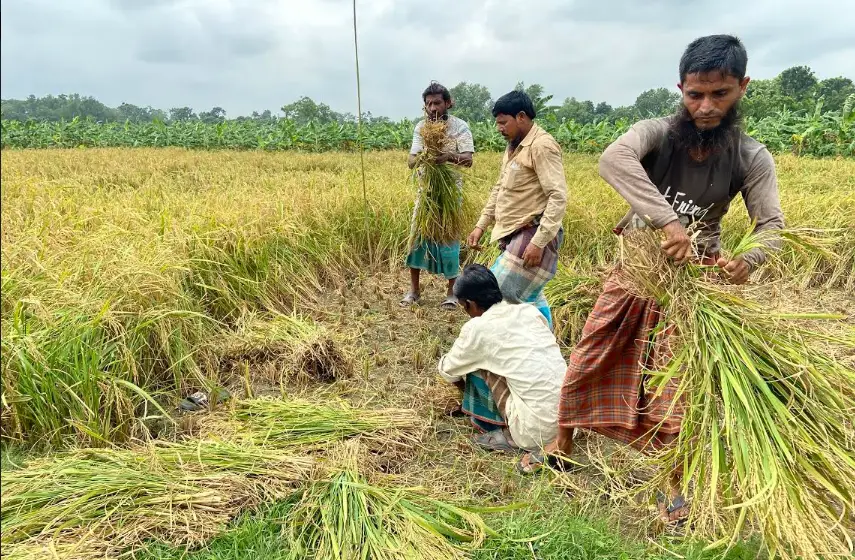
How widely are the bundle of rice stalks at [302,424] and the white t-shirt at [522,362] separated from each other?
1.50 ft

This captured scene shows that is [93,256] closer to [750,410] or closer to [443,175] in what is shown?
[443,175]

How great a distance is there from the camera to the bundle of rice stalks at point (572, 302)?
141 inches

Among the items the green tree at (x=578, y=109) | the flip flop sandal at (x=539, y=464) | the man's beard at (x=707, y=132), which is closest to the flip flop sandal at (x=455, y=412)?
the flip flop sandal at (x=539, y=464)

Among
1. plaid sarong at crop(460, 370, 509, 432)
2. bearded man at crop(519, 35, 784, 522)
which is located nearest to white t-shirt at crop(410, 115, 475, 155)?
plaid sarong at crop(460, 370, 509, 432)

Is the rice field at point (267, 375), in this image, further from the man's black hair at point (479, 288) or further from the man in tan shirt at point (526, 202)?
the man in tan shirt at point (526, 202)

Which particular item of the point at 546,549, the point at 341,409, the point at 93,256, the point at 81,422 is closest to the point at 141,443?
the point at 81,422

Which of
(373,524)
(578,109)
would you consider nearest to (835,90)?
(578,109)

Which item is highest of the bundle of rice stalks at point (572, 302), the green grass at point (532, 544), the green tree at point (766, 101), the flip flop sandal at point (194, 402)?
the green tree at point (766, 101)

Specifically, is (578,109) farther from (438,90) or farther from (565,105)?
(438,90)

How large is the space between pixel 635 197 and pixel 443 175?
8.40 feet

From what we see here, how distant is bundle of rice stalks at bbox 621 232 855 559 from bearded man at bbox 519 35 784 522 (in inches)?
4.4

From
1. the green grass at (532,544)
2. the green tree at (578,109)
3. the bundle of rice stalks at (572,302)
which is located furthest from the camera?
the green tree at (578,109)

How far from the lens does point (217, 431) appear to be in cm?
246

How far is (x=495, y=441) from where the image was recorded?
2.55 metres
